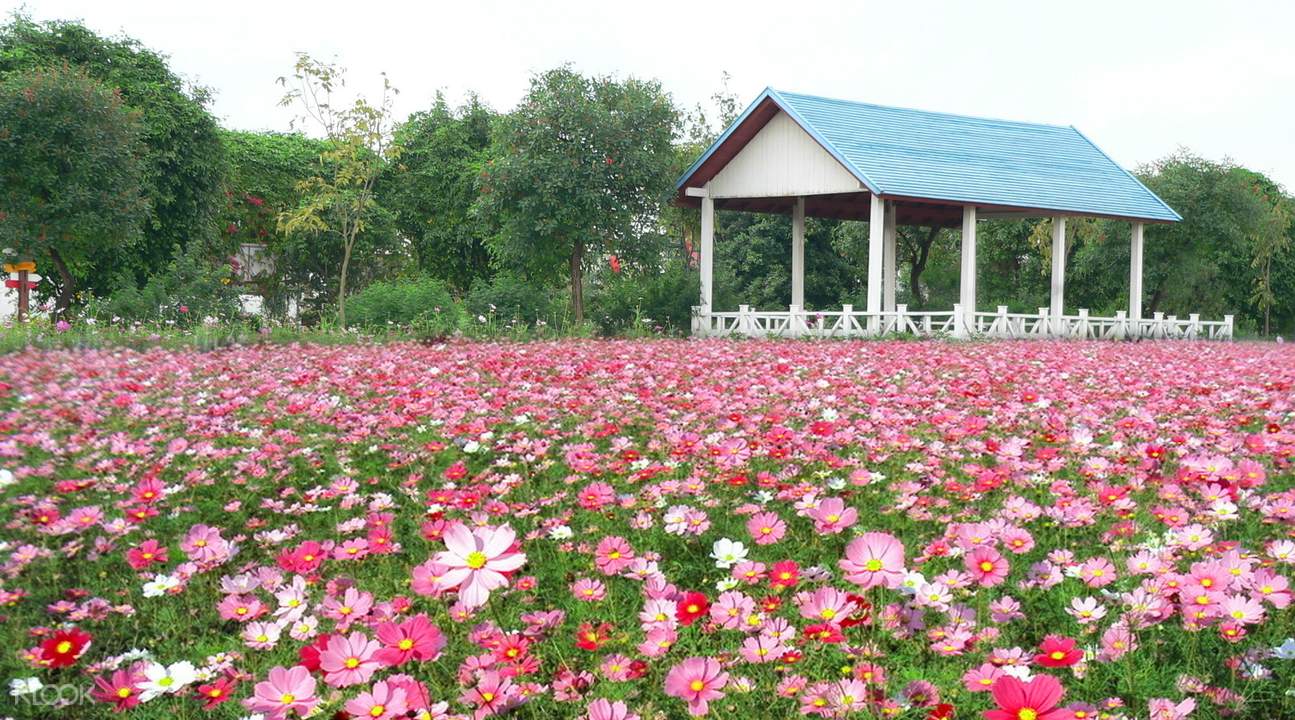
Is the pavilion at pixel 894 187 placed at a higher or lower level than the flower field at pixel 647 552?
higher

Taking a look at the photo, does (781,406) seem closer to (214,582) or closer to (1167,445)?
(1167,445)

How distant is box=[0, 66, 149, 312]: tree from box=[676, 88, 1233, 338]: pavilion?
40.7 ft

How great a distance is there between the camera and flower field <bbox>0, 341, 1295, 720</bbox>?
225 centimetres

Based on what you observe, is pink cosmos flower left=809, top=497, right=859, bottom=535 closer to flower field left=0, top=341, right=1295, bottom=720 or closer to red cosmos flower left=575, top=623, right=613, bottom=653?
flower field left=0, top=341, right=1295, bottom=720

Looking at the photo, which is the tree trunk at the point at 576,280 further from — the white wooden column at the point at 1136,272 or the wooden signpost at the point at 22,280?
the white wooden column at the point at 1136,272

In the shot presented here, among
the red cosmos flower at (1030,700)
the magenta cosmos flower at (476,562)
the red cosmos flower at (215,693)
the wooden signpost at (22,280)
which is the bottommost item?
the red cosmos flower at (215,693)

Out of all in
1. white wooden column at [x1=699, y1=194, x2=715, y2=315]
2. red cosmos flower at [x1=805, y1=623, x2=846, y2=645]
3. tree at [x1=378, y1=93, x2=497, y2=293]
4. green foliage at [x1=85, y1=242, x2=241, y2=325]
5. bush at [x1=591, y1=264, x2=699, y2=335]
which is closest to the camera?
red cosmos flower at [x1=805, y1=623, x2=846, y2=645]

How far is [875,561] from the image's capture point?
6.88ft

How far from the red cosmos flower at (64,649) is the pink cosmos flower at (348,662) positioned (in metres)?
0.86

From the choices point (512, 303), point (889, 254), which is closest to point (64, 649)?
point (512, 303)

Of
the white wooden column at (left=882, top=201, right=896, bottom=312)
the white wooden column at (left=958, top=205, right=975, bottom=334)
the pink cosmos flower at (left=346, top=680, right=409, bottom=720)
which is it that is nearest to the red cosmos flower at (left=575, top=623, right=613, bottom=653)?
the pink cosmos flower at (left=346, top=680, right=409, bottom=720)

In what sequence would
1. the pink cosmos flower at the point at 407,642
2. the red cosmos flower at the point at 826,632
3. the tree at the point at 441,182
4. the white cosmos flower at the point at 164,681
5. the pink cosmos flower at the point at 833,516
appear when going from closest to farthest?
the pink cosmos flower at the point at 407,642 < the red cosmos flower at the point at 826,632 < the white cosmos flower at the point at 164,681 < the pink cosmos flower at the point at 833,516 < the tree at the point at 441,182

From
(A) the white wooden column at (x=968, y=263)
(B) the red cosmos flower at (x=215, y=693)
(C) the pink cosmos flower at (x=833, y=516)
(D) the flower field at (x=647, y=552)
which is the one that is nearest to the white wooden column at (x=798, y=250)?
(A) the white wooden column at (x=968, y=263)

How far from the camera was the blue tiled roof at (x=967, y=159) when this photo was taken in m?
21.2
